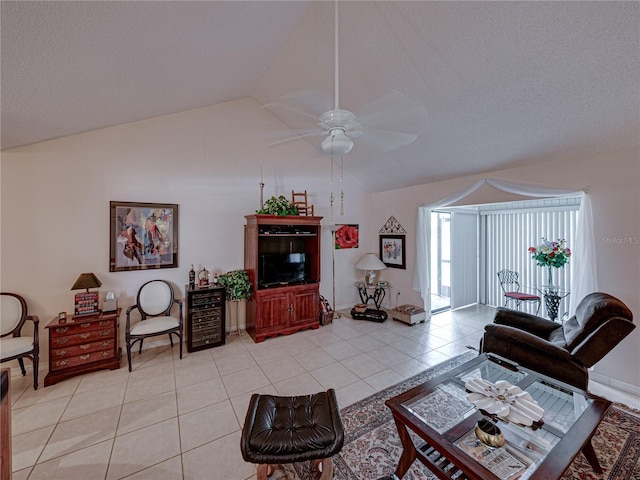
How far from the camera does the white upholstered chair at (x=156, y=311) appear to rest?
320 cm

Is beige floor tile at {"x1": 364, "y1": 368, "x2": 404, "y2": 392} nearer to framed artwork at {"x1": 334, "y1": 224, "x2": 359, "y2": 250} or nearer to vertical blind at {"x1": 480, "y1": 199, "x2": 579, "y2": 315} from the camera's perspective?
framed artwork at {"x1": 334, "y1": 224, "x2": 359, "y2": 250}

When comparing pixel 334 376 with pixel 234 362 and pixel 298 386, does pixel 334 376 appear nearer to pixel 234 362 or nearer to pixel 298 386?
pixel 298 386

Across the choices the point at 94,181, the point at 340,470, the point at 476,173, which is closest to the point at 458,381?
the point at 340,470

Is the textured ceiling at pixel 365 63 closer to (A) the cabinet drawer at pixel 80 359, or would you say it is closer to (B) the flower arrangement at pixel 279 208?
(B) the flower arrangement at pixel 279 208

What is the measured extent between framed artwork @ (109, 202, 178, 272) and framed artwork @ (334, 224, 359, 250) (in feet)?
9.75

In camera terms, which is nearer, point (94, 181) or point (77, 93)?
point (77, 93)

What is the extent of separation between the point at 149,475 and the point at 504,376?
283cm

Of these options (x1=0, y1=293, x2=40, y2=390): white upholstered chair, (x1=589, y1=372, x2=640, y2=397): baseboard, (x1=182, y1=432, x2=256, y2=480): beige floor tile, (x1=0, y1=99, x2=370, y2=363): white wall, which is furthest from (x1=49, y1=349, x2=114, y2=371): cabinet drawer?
(x1=589, y1=372, x2=640, y2=397): baseboard

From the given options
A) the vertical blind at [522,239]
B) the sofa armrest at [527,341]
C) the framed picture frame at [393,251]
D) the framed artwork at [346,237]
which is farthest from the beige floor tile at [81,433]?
the vertical blind at [522,239]

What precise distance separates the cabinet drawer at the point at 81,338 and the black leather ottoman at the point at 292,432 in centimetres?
237

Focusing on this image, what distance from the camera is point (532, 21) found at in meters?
1.82

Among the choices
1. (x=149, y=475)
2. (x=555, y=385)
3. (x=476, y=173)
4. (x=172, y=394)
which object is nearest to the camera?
(x=149, y=475)

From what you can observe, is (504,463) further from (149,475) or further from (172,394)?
(172,394)

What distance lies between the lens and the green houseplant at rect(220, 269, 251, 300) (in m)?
3.91
